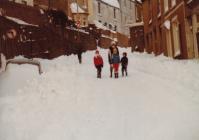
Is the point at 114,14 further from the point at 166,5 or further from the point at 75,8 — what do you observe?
the point at 75,8

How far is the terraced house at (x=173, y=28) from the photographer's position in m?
4.21

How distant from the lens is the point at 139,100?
4.27 meters

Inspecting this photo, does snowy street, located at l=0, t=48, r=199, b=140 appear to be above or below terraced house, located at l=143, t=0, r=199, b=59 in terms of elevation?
below

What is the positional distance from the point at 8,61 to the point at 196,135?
4.31 feet

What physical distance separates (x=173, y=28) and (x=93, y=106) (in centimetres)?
104

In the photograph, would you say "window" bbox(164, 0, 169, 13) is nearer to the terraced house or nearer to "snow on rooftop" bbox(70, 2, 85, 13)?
the terraced house

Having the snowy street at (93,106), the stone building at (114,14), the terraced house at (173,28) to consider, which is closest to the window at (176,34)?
the terraced house at (173,28)

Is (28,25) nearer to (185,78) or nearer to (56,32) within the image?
(56,32)

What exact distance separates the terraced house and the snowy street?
0.13 meters

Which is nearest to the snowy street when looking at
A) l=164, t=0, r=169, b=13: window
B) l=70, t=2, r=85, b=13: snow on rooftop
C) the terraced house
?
the terraced house

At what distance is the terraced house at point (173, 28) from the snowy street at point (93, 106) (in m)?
0.13

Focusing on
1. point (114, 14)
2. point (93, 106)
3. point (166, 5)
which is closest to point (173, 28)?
point (166, 5)

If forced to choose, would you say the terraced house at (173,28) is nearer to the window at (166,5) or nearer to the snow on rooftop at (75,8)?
the window at (166,5)

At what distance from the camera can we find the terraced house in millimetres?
4211
